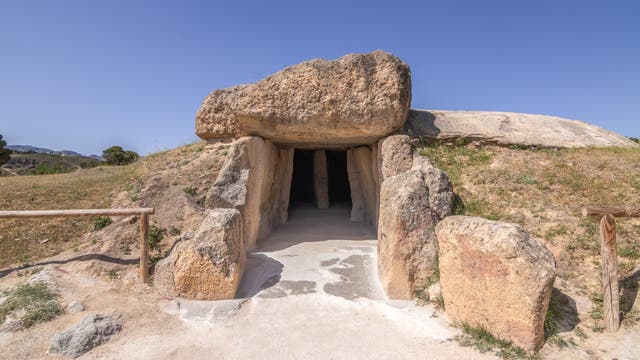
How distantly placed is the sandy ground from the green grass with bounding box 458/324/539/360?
0.49 ft

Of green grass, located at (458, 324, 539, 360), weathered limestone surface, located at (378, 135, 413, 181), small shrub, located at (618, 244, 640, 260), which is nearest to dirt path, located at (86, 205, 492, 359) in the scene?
green grass, located at (458, 324, 539, 360)

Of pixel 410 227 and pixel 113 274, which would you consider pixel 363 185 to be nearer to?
pixel 410 227

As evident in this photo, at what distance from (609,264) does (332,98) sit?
5.90 metres

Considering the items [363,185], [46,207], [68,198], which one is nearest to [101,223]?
[46,207]

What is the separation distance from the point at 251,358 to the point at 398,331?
6.64ft

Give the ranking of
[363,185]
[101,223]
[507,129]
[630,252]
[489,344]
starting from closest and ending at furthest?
[489,344] < [630,252] < [101,223] < [507,129] < [363,185]

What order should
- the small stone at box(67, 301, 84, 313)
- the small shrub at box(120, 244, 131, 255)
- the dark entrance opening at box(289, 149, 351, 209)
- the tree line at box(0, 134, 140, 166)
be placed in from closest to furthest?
1. the small stone at box(67, 301, 84, 313)
2. the small shrub at box(120, 244, 131, 255)
3. the dark entrance opening at box(289, 149, 351, 209)
4. the tree line at box(0, 134, 140, 166)

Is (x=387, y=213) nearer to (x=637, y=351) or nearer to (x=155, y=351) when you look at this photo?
(x=637, y=351)

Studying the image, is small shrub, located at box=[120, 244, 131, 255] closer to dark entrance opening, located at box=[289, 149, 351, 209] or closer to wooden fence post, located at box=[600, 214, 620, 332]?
wooden fence post, located at box=[600, 214, 620, 332]

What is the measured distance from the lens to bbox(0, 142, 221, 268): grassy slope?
23.9 feet

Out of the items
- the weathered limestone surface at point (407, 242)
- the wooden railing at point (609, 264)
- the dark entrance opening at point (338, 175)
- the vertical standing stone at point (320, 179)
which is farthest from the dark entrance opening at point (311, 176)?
the wooden railing at point (609, 264)

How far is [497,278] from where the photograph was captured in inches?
175

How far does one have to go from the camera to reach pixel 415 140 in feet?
28.8

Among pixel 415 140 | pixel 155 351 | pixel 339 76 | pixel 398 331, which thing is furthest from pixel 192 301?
pixel 415 140
